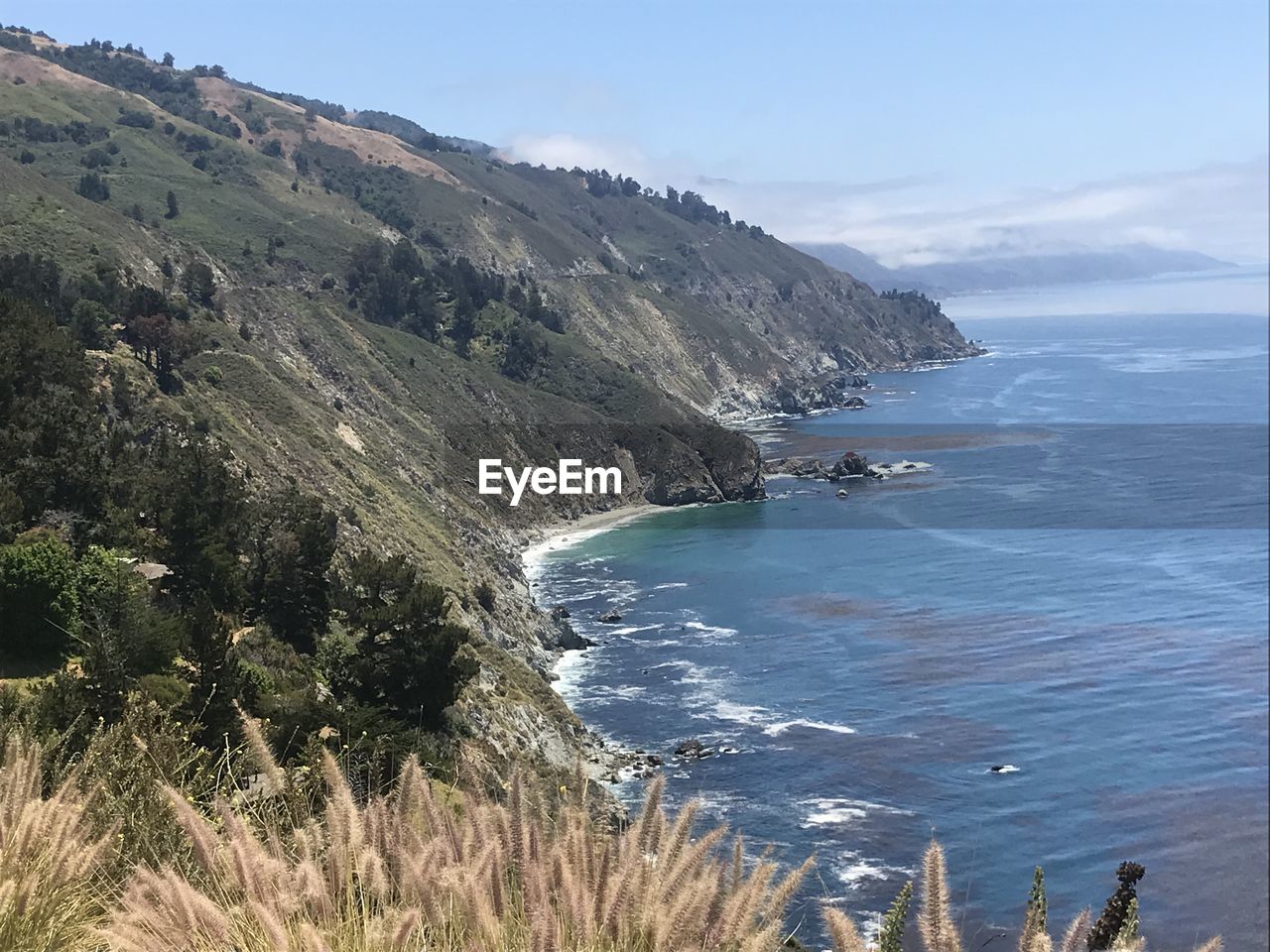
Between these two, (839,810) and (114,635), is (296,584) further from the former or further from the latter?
(114,635)

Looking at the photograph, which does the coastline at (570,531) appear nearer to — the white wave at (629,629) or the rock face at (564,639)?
the white wave at (629,629)

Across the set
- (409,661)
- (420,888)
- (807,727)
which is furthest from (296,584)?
(420,888)

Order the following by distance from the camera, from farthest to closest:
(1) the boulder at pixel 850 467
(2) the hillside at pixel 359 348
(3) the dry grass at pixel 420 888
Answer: (1) the boulder at pixel 850 467 → (2) the hillside at pixel 359 348 → (3) the dry grass at pixel 420 888

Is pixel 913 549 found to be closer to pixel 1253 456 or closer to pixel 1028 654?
pixel 1028 654

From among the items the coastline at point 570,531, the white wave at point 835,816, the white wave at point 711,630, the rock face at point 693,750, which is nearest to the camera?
the white wave at point 835,816

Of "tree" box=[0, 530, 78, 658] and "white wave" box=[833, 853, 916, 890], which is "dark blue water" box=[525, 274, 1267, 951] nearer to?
"white wave" box=[833, 853, 916, 890]

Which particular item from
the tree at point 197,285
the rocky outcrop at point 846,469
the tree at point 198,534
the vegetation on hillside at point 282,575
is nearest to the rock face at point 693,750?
the vegetation on hillside at point 282,575

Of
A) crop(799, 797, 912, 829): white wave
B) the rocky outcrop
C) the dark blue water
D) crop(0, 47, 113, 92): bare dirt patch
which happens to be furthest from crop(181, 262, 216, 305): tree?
crop(0, 47, 113, 92): bare dirt patch
